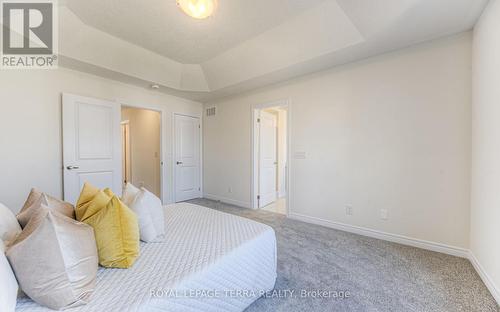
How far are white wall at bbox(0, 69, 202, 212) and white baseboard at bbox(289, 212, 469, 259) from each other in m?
3.79

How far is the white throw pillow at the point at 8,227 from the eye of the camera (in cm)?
112

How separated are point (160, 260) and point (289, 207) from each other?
2630mm

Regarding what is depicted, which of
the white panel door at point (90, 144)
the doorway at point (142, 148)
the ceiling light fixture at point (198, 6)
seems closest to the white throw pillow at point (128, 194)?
the ceiling light fixture at point (198, 6)

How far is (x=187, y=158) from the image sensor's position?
185 inches

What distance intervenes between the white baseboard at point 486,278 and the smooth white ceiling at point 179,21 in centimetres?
291

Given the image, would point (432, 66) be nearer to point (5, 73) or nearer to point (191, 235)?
point (191, 235)

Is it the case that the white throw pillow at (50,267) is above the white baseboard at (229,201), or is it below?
above

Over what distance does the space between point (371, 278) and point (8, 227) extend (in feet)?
8.59

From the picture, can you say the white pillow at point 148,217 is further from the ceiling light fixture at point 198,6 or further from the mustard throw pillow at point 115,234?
the ceiling light fixture at point 198,6

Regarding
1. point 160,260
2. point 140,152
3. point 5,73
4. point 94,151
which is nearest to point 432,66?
point 160,260

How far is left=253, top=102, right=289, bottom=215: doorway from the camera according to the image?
13.5ft

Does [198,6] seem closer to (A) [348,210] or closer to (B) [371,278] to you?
(B) [371,278]

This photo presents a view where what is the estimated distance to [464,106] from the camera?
2.20 m

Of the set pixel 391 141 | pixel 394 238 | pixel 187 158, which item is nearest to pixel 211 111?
pixel 187 158
